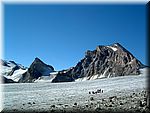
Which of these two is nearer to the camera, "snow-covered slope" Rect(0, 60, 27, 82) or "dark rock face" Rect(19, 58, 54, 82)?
"snow-covered slope" Rect(0, 60, 27, 82)

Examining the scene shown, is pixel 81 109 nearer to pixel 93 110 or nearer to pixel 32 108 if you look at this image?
pixel 93 110

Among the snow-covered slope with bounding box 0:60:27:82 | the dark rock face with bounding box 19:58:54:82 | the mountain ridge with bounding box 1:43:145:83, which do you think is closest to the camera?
the snow-covered slope with bounding box 0:60:27:82

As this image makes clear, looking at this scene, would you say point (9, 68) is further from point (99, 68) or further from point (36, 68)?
point (99, 68)

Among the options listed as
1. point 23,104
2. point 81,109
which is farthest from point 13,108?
point 81,109

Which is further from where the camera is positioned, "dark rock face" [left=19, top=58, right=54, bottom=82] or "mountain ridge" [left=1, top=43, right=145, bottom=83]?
"mountain ridge" [left=1, top=43, right=145, bottom=83]

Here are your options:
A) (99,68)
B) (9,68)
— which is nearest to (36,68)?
(99,68)

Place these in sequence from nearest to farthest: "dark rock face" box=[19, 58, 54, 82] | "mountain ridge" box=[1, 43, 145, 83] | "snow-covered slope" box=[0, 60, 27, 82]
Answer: "snow-covered slope" box=[0, 60, 27, 82]
"dark rock face" box=[19, 58, 54, 82]
"mountain ridge" box=[1, 43, 145, 83]

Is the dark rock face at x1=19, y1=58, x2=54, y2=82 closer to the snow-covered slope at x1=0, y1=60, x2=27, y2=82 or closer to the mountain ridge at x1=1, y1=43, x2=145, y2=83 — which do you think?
the mountain ridge at x1=1, y1=43, x2=145, y2=83

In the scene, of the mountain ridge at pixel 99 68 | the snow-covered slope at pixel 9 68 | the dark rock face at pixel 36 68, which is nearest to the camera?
the snow-covered slope at pixel 9 68

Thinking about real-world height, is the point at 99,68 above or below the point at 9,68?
below

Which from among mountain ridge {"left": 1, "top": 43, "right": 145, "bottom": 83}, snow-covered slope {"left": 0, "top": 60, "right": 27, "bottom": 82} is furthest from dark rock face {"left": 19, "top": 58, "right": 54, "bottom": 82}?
snow-covered slope {"left": 0, "top": 60, "right": 27, "bottom": 82}

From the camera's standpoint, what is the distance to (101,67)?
4538 cm

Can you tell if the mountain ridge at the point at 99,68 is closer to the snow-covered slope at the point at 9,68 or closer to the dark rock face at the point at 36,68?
the dark rock face at the point at 36,68

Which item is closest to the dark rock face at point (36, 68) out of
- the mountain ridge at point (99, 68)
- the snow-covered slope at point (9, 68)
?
the mountain ridge at point (99, 68)
